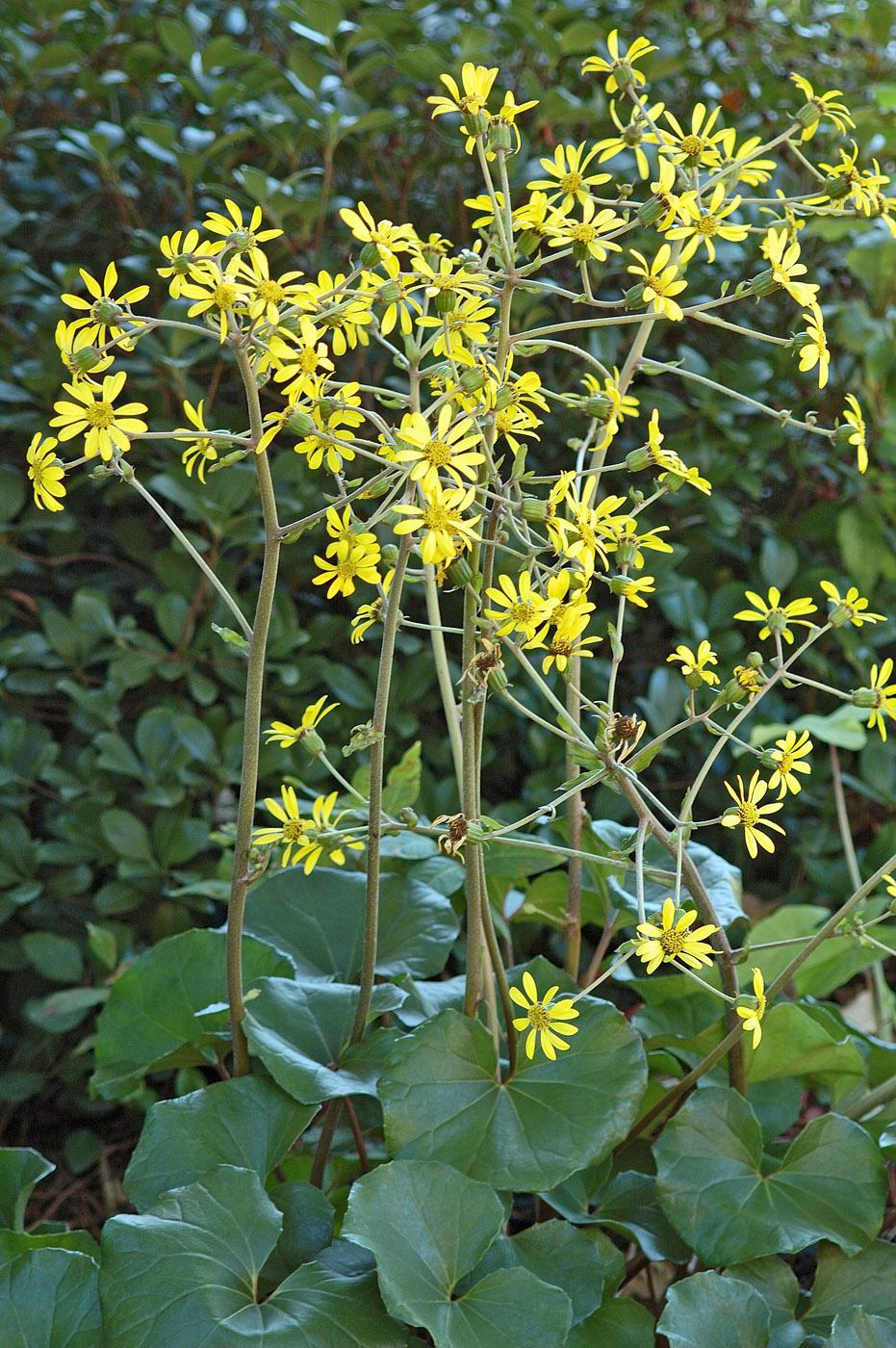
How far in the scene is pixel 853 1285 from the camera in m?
0.80

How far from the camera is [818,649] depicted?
1631 mm

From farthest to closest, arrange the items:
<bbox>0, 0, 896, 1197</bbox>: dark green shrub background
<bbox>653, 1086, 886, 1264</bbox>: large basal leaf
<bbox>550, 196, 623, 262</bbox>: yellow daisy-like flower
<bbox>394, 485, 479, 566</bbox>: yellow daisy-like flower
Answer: <bbox>0, 0, 896, 1197</bbox>: dark green shrub background → <bbox>653, 1086, 886, 1264</bbox>: large basal leaf → <bbox>550, 196, 623, 262</bbox>: yellow daisy-like flower → <bbox>394, 485, 479, 566</bbox>: yellow daisy-like flower

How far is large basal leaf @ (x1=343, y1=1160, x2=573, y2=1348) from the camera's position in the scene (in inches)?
27.0

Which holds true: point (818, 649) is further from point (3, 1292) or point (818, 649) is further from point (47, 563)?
point (3, 1292)

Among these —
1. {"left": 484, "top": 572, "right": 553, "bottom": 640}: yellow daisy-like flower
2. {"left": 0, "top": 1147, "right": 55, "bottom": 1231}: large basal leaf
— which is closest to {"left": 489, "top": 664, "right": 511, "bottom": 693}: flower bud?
{"left": 484, "top": 572, "right": 553, "bottom": 640}: yellow daisy-like flower

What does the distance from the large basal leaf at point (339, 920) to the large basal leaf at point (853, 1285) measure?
0.35 meters

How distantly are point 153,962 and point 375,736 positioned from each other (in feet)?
1.15

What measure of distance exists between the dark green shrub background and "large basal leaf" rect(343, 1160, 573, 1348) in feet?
1.83

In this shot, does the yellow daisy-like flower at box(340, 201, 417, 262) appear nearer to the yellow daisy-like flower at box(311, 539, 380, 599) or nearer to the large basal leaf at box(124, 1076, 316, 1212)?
the yellow daisy-like flower at box(311, 539, 380, 599)

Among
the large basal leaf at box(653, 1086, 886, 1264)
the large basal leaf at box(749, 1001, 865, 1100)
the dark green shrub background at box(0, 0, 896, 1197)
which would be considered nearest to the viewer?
the large basal leaf at box(653, 1086, 886, 1264)

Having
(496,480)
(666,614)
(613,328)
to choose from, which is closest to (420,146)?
(613,328)

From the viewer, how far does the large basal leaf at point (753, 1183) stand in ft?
2.57

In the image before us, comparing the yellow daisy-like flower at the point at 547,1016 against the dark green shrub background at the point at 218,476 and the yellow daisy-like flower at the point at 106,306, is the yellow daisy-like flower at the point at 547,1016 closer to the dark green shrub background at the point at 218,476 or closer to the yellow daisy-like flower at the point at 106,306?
the yellow daisy-like flower at the point at 106,306

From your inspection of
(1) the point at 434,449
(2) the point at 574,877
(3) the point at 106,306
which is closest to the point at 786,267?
(1) the point at 434,449
